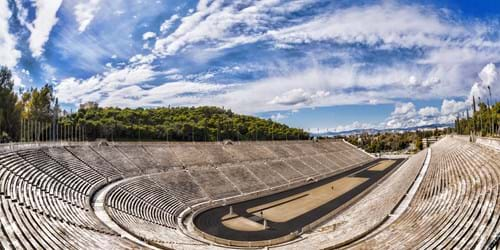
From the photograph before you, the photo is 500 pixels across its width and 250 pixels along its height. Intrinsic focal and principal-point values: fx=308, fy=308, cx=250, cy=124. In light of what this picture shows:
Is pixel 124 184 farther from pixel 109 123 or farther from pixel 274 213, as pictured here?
pixel 109 123

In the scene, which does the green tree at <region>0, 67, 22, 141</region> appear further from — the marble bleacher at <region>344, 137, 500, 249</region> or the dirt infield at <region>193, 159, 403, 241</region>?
the marble bleacher at <region>344, 137, 500, 249</region>

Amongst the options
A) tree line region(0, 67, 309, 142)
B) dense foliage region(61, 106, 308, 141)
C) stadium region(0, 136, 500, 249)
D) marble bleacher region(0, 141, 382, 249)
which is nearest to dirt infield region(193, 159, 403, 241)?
stadium region(0, 136, 500, 249)

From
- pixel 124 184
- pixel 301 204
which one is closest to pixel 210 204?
pixel 124 184

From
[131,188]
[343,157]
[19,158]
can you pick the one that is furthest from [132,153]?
[343,157]

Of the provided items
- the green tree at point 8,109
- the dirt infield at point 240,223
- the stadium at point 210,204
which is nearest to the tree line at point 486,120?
the stadium at point 210,204

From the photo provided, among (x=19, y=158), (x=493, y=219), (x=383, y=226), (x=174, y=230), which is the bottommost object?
(x=174, y=230)

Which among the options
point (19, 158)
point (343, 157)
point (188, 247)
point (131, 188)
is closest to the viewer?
point (188, 247)

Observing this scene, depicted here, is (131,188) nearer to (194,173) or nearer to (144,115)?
(194,173)
